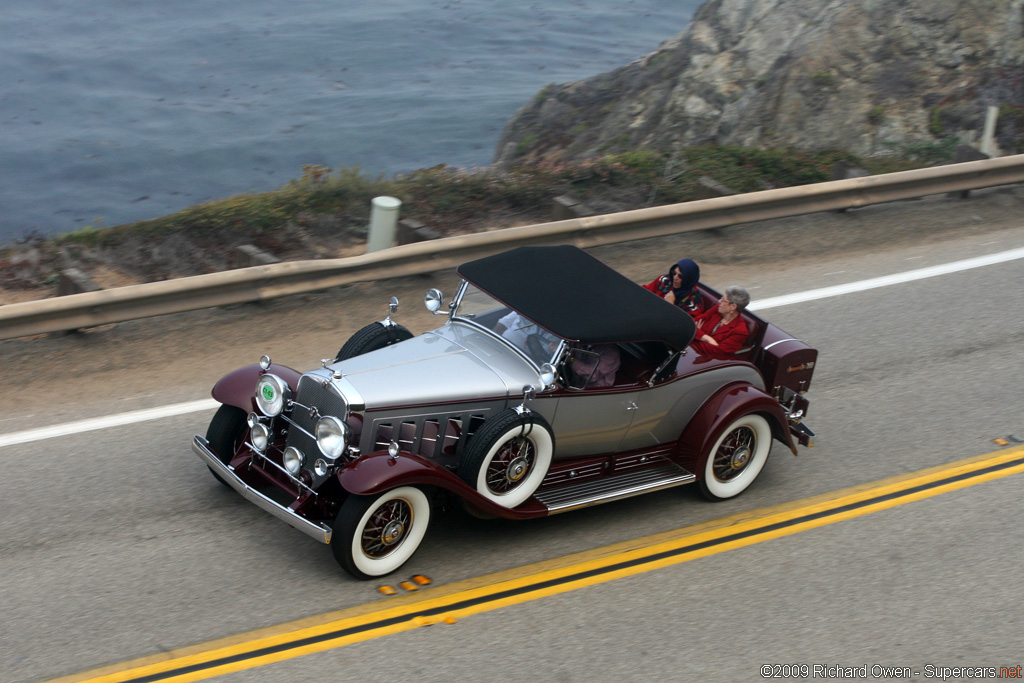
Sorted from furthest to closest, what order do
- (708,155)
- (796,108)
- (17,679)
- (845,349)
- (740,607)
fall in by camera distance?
(796,108) → (708,155) → (845,349) → (740,607) → (17,679)

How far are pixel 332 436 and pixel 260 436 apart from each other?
701 millimetres

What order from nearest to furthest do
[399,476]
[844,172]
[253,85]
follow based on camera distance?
[399,476] → [844,172] → [253,85]

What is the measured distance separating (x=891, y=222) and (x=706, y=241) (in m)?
2.50

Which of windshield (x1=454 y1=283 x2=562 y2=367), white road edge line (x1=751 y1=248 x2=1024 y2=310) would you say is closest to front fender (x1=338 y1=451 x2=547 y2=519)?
windshield (x1=454 y1=283 x2=562 y2=367)

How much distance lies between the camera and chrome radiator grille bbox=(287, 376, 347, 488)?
6062mm

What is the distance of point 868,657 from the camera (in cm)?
555

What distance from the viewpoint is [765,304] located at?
10062 millimetres

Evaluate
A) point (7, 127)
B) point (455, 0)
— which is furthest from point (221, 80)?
point (455, 0)

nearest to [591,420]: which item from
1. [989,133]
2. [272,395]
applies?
[272,395]

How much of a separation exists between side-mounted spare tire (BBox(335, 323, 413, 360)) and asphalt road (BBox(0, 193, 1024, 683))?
1.34 m

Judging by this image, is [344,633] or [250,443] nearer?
[344,633]

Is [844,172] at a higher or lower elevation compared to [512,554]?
higher

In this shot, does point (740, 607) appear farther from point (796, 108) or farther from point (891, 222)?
point (796, 108)

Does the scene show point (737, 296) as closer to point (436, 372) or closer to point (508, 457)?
point (508, 457)
